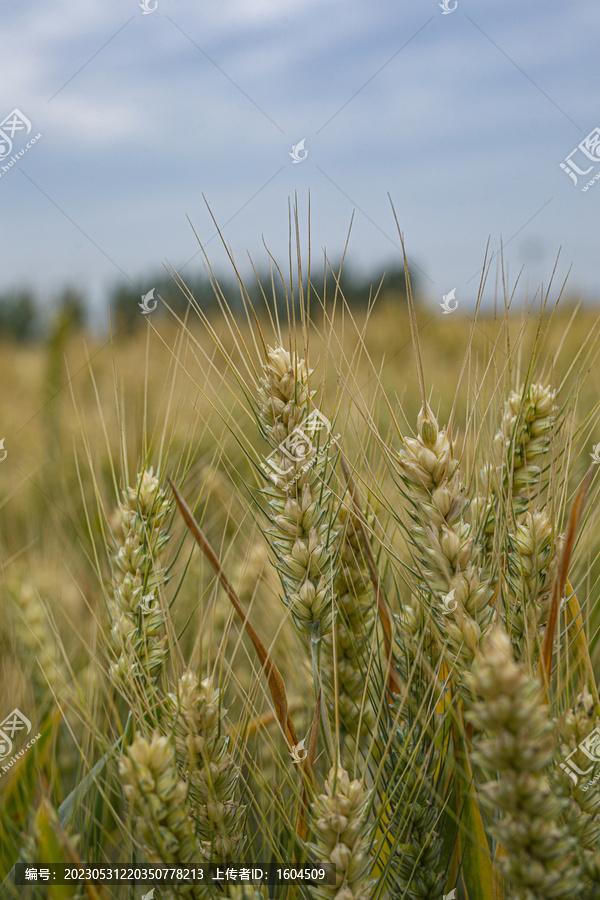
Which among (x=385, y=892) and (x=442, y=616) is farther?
(x=385, y=892)

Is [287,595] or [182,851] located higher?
[287,595]

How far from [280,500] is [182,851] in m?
0.40

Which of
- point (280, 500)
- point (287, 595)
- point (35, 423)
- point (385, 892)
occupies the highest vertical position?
point (35, 423)

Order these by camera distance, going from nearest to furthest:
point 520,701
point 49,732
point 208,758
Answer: point 520,701
point 208,758
point 49,732

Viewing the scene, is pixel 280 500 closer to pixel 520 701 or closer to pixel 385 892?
pixel 520 701

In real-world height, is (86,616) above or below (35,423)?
below

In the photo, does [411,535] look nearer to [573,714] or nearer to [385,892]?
[573,714]

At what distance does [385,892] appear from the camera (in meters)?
0.82

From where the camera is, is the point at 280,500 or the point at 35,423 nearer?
the point at 280,500

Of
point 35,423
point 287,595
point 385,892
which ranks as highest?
point 35,423

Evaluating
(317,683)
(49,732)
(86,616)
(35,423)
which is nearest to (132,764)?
(317,683)

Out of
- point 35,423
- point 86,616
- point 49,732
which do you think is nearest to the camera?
point 49,732

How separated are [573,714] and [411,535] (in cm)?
26

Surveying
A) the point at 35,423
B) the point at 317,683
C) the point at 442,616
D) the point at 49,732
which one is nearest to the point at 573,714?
the point at 442,616
